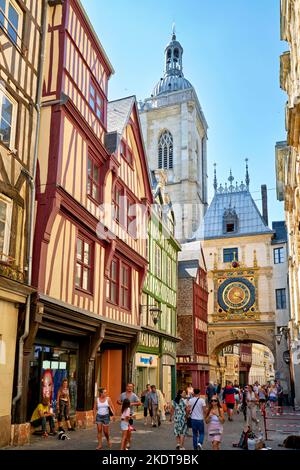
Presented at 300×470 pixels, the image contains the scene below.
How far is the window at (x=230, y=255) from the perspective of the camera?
1538 inches

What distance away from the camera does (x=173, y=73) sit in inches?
2746

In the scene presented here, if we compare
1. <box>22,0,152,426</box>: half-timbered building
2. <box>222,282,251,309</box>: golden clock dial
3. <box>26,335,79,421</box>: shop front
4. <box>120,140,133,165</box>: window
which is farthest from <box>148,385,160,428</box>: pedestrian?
<box>222,282,251,309</box>: golden clock dial

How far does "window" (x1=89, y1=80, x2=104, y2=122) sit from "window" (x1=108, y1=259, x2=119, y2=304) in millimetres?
4793

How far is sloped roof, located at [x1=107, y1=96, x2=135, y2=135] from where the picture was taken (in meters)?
17.2

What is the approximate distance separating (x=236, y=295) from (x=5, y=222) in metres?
30.1

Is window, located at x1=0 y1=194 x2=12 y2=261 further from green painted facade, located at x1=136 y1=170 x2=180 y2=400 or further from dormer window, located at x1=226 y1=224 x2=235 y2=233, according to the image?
dormer window, located at x1=226 y1=224 x2=235 y2=233

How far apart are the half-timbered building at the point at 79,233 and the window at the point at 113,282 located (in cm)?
3

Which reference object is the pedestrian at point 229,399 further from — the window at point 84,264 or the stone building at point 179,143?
the stone building at point 179,143

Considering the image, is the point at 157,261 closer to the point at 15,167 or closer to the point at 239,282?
the point at 15,167

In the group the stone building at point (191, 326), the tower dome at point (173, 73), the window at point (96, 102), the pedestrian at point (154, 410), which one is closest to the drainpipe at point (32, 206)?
the window at point (96, 102)

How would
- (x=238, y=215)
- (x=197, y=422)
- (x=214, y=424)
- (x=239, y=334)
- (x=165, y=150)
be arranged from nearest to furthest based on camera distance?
(x=214, y=424)
(x=197, y=422)
(x=239, y=334)
(x=238, y=215)
(x=165, y=150)

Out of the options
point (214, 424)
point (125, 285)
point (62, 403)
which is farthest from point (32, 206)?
point (125, 285)

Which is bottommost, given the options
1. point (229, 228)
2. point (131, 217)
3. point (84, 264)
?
point (84, 264)

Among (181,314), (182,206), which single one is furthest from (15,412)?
(182,206)
